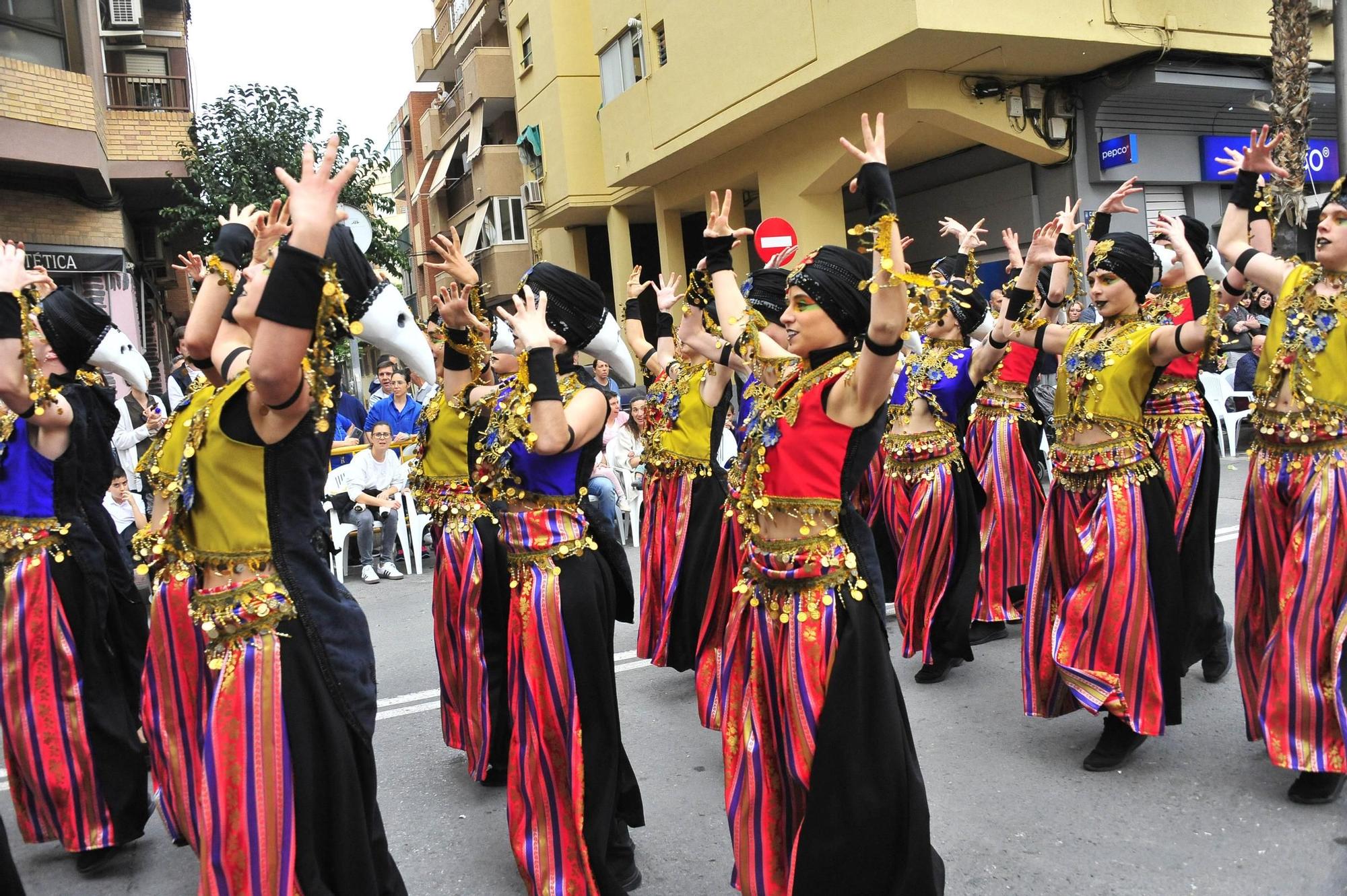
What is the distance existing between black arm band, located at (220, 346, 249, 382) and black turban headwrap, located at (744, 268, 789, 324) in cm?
225

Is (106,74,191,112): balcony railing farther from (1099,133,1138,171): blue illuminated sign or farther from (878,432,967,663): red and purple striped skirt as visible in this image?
(878,432,967,663): red and purple striped skirt

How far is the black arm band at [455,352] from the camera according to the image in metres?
4.73

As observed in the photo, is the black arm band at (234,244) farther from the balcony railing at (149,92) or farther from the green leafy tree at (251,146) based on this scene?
the balcony railing at (149,92)

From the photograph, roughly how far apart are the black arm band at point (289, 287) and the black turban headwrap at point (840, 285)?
1.40 metres

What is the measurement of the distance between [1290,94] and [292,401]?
14189mm

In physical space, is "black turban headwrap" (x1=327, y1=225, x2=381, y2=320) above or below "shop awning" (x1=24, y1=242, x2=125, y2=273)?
below

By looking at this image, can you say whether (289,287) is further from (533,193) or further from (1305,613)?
(533,193)

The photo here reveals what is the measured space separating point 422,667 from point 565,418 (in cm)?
362

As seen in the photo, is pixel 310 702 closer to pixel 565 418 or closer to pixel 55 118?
pixel 565 418

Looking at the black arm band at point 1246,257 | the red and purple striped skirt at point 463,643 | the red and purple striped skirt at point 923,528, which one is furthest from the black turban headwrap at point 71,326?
the black arm band at point 1246,257

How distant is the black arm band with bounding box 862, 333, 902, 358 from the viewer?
2846mm

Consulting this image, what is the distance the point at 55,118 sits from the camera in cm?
1391

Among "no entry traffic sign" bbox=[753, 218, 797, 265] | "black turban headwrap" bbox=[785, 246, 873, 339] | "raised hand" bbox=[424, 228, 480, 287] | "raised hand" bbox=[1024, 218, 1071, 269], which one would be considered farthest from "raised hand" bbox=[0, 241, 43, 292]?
"no entry traffic sign" bbox=[753, 218, 797, 265]

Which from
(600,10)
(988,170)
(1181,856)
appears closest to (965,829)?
(1181,856)
